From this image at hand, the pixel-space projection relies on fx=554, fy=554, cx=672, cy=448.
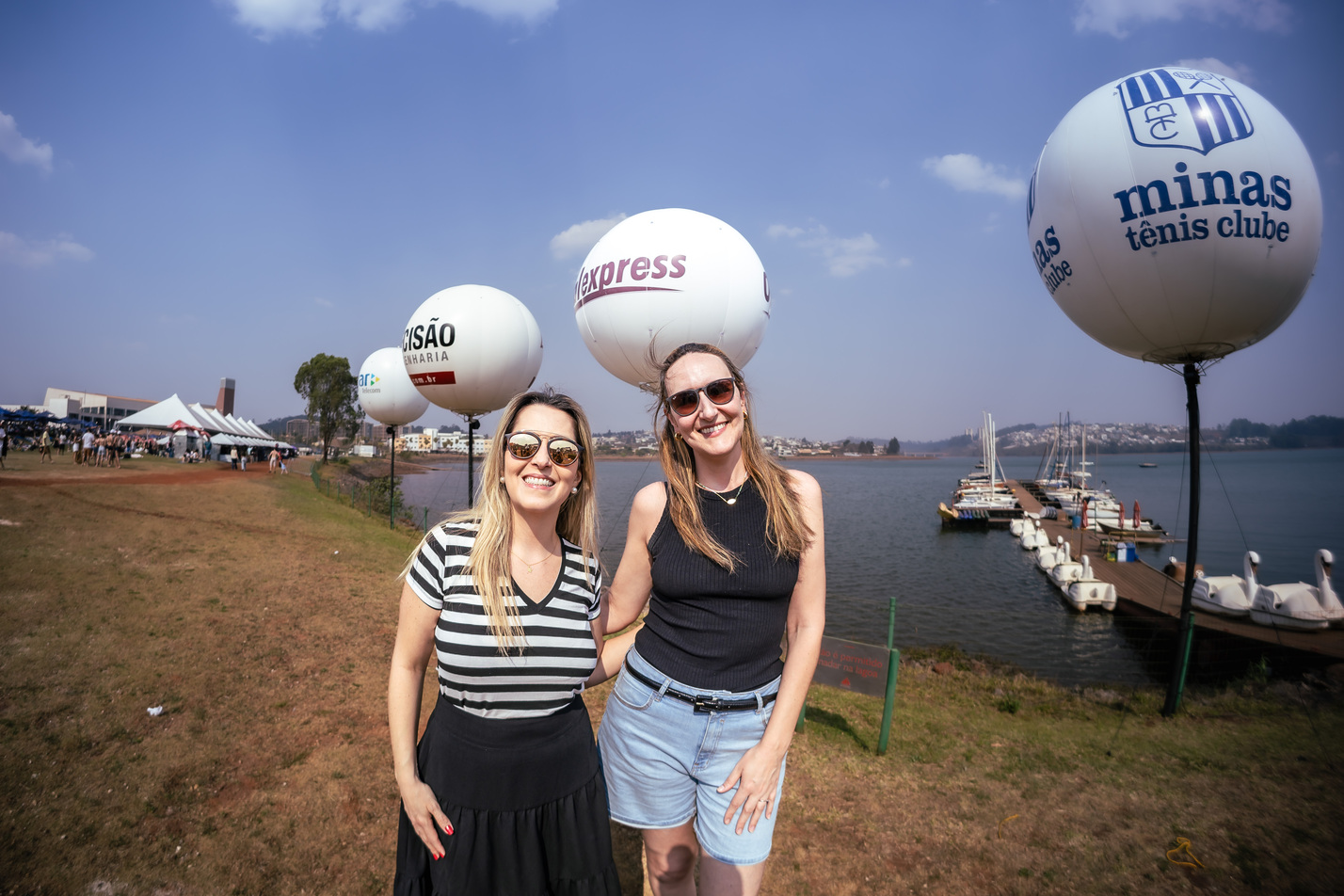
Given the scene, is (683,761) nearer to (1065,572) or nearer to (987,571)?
(1065,572)

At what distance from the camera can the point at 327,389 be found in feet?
139

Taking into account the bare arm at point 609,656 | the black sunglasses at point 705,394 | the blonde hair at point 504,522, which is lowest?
the bare arm at point 609,656

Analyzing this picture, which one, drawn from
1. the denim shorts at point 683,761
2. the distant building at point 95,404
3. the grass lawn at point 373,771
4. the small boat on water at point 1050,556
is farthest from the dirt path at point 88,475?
the distant building at point 95,404

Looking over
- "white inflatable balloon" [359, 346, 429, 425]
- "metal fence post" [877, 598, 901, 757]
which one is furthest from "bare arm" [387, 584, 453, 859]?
"white inflatable balloon" [359, 346, 429, 425]

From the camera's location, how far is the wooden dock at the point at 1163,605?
1042 cm

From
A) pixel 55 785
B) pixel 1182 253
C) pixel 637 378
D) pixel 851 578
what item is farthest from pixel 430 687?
pixel 851 578

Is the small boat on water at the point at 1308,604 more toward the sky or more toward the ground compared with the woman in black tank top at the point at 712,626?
more toward the ground

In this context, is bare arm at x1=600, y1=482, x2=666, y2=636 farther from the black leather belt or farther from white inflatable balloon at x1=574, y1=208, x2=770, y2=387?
white inflatable balloon at x1=574, y1=208, x2=770, y2=387

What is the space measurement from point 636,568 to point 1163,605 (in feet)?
64.4

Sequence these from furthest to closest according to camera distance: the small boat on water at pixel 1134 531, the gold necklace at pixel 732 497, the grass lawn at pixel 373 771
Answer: the small boat on water at pixel 1134 531
the grass lawn at pixel 373 771
the gold necklace at pixel 732 497

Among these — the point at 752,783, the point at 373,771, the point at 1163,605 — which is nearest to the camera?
the point at 752,783

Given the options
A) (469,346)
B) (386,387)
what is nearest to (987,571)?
(386,387)

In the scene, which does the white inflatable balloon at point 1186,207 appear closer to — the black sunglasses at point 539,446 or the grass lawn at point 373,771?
the grass lawn at point 373,771

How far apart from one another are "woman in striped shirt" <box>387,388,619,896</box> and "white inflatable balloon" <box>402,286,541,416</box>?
5.44m
